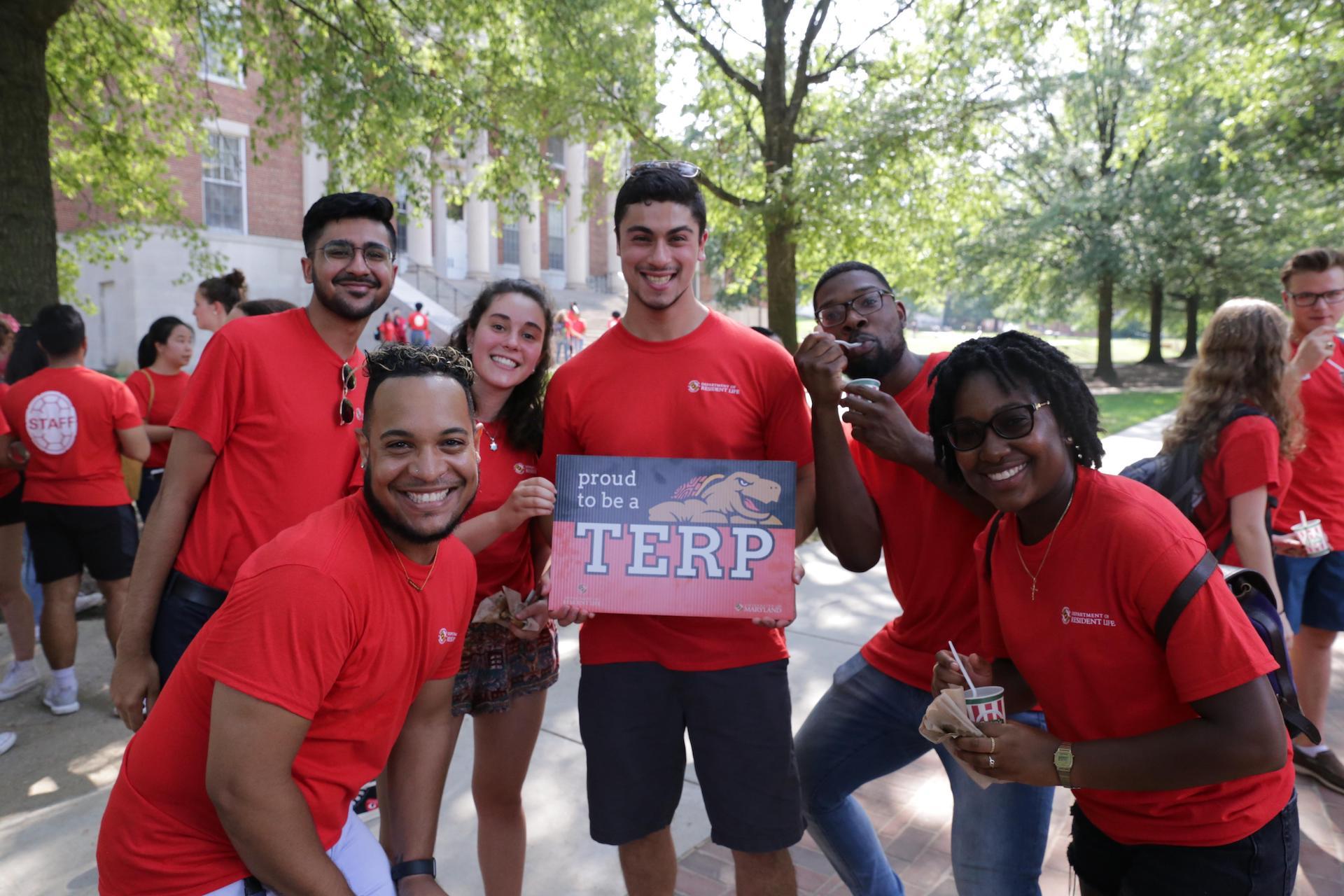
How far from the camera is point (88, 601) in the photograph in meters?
7.43

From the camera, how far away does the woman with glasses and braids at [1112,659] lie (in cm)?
192

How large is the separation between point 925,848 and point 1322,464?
2.75 metres

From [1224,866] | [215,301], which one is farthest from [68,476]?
[1224,866]

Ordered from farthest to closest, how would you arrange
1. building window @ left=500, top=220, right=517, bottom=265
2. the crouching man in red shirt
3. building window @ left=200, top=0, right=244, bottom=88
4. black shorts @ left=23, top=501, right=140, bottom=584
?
building window @ left=500, top=220, right=517, bottom=265, building window @ left=200, top=0, right=244, bottom=88, black shorts @ left=23, top=501, right=140, bottom=584, the crouching man in red shirt

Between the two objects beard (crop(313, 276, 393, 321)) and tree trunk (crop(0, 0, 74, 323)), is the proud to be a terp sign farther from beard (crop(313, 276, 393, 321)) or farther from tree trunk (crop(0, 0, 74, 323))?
tree trunk (crop(0, 0, 74, 323))

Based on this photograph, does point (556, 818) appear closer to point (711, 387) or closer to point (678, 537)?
point (678, 537)

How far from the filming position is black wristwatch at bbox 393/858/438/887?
2.47m

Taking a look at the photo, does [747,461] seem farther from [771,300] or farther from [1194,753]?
[771,300]

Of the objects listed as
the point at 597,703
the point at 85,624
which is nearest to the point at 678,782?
the point at 597,703

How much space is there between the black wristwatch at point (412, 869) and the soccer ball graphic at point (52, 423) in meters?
4.25

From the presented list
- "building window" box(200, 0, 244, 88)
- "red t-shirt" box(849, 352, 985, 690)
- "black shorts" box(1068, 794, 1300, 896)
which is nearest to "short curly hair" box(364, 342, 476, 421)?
"red t-shirt" box(849, 352, 985, 690)

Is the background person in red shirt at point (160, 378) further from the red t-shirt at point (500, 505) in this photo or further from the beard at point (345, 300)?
the red t-shirt at point (500, 505)

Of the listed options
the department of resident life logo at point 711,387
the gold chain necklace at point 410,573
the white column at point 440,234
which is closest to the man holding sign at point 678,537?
the department of resident life logo at point 711,387

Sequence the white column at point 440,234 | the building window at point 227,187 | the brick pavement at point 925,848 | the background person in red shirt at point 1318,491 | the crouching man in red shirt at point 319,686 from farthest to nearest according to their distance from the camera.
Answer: the white column at point 440,234 → the building window at point 227,187 → the background person in red shirt at point 1318,491 → the brick pavement at point 925,848 → the crouching man in red shirt at point 319,686
